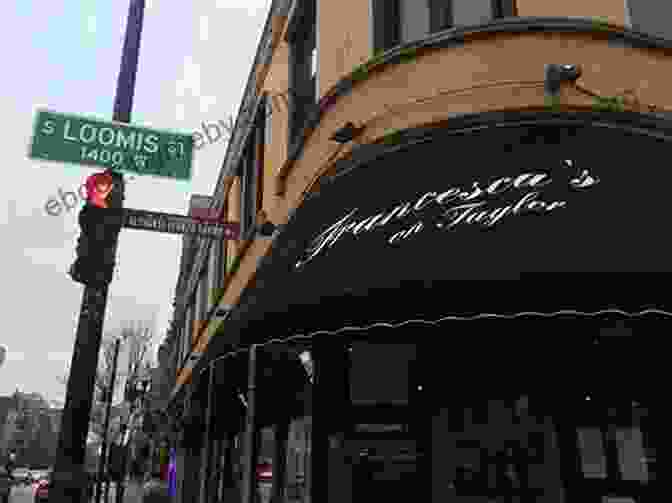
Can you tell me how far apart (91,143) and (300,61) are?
16.8 ft

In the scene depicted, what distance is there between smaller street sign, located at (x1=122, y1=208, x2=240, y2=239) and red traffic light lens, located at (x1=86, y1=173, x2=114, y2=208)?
0.47 metres

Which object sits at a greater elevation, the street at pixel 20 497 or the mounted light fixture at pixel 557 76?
the mounted light fixture at pixel 557 76

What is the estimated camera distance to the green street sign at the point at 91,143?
19.3 ft

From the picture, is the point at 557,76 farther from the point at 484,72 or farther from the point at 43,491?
the point at 43,491

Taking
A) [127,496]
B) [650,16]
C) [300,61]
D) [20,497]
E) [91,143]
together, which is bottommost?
[20,497]

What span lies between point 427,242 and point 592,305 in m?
1.21

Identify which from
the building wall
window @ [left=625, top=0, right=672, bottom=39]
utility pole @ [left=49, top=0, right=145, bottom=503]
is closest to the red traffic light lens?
utility pole @ [left=49, top=0, right=145, bottom=503]

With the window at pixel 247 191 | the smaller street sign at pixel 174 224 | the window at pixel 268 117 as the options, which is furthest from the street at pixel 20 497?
the smaller street sign at pixel 174 224

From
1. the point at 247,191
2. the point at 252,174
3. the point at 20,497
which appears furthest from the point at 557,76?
the point at 20,497

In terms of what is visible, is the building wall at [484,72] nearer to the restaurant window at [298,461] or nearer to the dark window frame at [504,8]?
the dark window frame at [504,8]

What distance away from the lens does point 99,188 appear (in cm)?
562

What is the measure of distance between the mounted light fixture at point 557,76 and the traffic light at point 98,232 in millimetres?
3730

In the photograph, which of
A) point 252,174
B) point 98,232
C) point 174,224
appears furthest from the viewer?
point 252,174

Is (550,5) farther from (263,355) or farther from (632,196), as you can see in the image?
(263,355)
